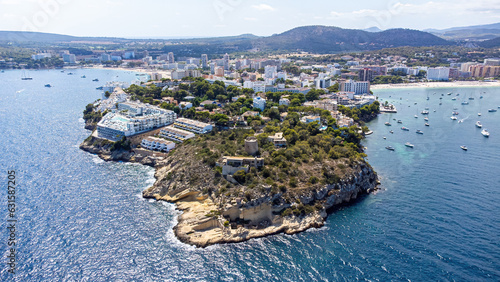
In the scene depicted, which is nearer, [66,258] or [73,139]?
[66,258]

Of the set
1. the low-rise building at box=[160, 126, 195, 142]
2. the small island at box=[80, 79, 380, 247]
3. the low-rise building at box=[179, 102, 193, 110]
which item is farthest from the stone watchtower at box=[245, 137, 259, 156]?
the low-rise building at box=[179, 102, 193, 110]

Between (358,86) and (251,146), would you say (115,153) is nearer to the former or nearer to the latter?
(251,146)

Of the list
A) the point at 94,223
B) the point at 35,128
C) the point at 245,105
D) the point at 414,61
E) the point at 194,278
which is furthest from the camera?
the point at 414,61

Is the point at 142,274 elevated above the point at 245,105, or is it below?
below

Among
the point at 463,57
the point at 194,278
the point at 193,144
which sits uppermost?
the point at 463,57

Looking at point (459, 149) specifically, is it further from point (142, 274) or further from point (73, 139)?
point (73, 139)

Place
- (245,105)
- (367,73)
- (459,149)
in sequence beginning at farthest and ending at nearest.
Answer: (367,73)
(245,105)
(459,149)

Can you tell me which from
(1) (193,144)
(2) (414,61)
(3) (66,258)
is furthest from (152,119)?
(2) (414,61)
